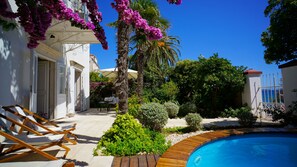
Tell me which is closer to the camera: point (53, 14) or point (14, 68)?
point (53, 14)

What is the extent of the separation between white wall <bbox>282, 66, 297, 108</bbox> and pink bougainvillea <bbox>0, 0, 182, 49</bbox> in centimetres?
689

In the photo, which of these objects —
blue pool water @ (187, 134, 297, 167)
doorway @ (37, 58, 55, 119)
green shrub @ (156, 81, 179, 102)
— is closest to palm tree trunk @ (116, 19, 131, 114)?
blue pool water @ (187, 134, 297, 167)

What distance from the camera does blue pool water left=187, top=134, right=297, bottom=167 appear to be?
4.73 metres

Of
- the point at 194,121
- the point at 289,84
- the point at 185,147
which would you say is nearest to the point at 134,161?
the point at 185,147

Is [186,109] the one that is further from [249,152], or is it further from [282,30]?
[249,152]

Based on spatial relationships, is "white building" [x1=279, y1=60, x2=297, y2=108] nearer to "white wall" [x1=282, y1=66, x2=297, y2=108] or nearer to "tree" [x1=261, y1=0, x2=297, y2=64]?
"white wall" [x1=282, y1=66, x2=297, y2=108]

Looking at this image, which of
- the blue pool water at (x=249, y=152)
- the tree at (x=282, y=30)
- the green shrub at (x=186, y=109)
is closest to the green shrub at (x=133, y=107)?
the green shrub at (x=186, y=109)

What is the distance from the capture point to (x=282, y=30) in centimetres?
744

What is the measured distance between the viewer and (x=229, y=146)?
218 inches

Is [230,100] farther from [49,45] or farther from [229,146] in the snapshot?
[49,45]

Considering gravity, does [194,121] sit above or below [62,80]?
below

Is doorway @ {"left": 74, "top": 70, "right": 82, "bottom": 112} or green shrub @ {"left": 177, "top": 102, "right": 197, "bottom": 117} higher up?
doorway @ {"left": 74, "top": 70, "right": 82, "bottom": 112}

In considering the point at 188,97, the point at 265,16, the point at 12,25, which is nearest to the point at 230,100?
the point at 188,97

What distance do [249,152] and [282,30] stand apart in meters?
4.84
